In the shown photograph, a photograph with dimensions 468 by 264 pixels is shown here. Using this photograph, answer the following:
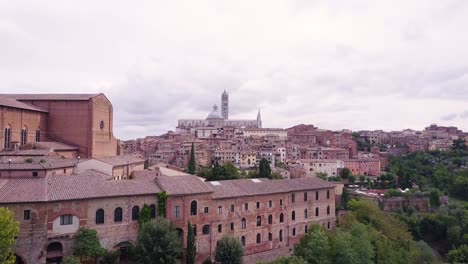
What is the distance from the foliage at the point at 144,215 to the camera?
2312 cm

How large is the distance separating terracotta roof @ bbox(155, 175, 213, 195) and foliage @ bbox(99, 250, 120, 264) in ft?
14.9

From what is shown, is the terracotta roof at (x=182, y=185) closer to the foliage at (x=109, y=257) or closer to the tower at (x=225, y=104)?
the foliage at (x=109, y=257)

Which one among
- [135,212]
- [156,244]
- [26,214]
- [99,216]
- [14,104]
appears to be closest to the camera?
[26,214]

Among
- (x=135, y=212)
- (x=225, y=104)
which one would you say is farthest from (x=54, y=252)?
(x=225, y=104)

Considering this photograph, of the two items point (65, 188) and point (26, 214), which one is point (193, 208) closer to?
point (65, 188)

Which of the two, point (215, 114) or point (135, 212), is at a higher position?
point (215, 114)

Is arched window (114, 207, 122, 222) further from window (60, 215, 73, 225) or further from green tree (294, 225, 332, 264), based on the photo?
green tree (294, 225, 332, 264)

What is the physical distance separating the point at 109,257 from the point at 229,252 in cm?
680

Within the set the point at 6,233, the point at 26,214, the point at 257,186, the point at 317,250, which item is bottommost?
the point at 317,250

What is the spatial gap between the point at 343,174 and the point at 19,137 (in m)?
46.7

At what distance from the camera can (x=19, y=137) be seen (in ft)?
101

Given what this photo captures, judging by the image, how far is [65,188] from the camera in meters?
21.6

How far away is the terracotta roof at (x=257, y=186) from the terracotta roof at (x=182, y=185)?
110 centimetres

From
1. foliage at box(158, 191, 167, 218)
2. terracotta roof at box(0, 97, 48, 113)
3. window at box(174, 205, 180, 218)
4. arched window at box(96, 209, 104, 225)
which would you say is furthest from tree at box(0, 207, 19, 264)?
terracotta roof at box(0, 97, 48, 113)
